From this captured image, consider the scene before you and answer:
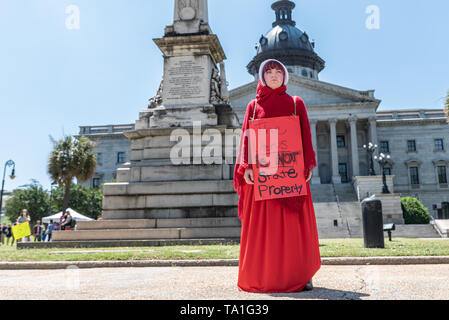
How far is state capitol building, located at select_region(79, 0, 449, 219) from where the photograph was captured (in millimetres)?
56625

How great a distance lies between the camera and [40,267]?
718 centimetres

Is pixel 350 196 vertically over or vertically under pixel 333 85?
under

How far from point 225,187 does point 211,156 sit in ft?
4.00

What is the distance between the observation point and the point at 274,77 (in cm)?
486

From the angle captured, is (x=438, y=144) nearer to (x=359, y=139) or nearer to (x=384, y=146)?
(x=384, y=146)

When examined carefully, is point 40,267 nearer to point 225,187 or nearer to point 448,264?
point 225,187

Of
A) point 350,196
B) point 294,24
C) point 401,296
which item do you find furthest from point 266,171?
point 294,24

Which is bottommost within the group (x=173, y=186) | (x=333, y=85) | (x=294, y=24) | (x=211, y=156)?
(x=173, y=186)

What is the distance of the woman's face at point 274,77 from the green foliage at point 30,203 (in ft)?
159

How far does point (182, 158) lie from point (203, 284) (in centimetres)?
696

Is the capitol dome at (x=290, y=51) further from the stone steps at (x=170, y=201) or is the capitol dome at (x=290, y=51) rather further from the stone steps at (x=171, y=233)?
the stone steps at (x=171, y=233)

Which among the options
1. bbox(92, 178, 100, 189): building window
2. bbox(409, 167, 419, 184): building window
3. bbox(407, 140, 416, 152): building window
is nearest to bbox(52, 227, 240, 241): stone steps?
bbox(409, 167, 419, 184): building window

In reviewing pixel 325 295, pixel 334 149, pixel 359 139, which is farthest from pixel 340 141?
pixel 325 295
